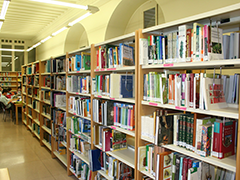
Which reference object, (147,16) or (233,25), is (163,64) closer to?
(233,25)

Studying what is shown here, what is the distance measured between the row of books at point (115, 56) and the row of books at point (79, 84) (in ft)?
1.51

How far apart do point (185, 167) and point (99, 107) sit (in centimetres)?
155

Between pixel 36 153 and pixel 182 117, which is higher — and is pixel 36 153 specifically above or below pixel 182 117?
below

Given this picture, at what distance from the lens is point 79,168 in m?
3.77

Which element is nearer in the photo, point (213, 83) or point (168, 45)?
point (213, 83)

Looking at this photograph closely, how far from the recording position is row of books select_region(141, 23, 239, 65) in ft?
5.15

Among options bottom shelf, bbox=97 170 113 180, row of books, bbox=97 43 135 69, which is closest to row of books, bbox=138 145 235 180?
bottom shelf, bbox=97 170 113 180

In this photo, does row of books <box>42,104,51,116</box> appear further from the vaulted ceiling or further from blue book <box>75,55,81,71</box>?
the vaulted ceiling

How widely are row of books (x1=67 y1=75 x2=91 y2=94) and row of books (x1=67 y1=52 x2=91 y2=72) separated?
165 millimetres

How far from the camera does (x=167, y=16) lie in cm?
341

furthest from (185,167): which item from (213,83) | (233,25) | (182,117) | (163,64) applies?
(233,25)

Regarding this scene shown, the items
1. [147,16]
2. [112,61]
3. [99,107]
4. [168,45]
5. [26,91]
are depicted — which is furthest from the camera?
[26,91]

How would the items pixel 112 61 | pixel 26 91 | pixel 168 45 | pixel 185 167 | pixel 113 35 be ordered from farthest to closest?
pixel 26 91 → pixel 113 35 → pixel 112 61 → pixel 168 45 → pixel 185 167

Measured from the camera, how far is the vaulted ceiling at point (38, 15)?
5758 mm
